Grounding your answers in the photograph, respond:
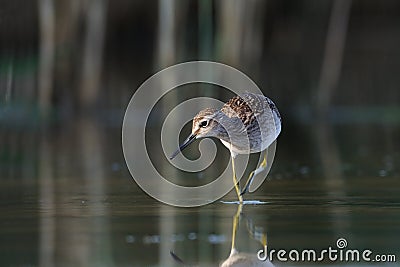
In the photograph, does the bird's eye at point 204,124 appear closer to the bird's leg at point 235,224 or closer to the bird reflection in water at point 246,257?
the bird's leg at point 235,224

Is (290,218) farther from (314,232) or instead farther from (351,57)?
(351,57)

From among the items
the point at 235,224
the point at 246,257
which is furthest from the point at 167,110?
the point at 246,257

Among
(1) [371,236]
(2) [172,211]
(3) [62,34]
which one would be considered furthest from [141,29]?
(1) [371,236]

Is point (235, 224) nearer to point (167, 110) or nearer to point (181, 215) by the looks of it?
point (181, 215)

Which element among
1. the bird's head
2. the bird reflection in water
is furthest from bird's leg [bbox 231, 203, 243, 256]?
the bird's head

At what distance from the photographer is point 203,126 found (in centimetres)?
714

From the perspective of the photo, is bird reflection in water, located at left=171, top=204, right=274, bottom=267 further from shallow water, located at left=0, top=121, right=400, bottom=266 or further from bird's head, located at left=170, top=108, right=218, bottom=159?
bird's head, located at left=170, top=108, right=218, bottom=159

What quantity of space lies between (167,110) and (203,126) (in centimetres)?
658

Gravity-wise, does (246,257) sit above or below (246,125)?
below

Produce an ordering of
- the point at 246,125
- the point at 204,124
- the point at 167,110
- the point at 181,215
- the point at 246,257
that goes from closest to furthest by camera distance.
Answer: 1. the point at 246,257
2. the point at 181,215
3. the point at 204,124
4. the point at 246,125
5. the point at 167,110

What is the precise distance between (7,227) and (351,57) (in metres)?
11.1

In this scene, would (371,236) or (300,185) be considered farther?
(300,185)

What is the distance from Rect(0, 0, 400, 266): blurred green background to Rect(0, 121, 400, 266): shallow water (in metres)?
0.02

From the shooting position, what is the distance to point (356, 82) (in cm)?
1535
